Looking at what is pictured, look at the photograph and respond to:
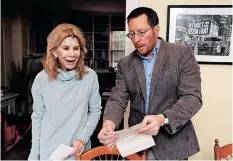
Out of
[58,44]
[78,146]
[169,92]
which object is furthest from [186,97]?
[58,44]

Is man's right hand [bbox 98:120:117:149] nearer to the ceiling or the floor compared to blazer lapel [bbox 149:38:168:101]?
nearer to the floor

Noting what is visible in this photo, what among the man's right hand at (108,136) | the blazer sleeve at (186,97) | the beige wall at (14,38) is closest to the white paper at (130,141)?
the man's right hand at (108,136)

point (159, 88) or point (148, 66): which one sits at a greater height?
point (148, 66)

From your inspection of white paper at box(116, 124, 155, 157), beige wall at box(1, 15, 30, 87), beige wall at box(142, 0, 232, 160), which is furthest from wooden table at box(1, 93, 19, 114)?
white paper at box(116, 124, 155, 157)

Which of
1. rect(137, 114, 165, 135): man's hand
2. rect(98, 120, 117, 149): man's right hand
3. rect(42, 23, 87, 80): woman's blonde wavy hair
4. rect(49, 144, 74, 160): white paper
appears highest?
rect(42, 23, 87, 80): woman's blonde wavy hair

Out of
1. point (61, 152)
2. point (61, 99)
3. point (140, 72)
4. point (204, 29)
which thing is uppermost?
point (204, 29)

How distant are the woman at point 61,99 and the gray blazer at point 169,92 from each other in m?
0.21

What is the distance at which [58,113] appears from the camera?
4.86 ft

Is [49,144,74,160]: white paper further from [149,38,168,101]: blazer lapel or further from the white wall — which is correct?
the white wall

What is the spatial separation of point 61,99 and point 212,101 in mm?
1202

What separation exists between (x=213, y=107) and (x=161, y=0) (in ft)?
3.04

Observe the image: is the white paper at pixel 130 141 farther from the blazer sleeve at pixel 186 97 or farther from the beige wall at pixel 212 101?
the beige wall at pixel 212 101

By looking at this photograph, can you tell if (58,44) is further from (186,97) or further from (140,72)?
(186,97)

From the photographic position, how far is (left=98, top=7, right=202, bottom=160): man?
4.16ft
